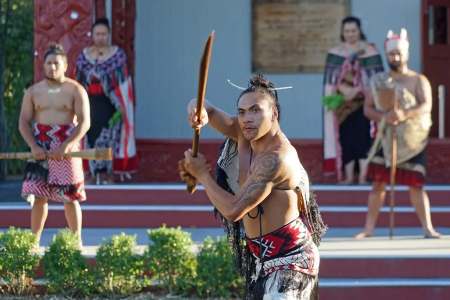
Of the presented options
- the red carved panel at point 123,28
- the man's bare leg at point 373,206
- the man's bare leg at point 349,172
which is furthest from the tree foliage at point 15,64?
the man's bare leg at point 373,206

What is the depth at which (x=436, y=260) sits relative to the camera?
31.8 ft

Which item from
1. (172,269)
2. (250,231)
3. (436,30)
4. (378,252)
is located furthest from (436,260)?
(436,30)

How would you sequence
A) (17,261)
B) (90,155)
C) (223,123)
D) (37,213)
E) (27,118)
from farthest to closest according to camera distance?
(37,213) → (27,118) → (17,261) → (90,155) → (223,123)

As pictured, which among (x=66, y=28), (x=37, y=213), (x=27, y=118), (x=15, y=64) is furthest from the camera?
(x=15, y=64)

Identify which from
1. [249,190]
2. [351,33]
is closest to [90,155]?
[249,190]

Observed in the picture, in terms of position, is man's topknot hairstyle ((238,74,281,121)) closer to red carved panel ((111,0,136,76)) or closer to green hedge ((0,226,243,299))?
green hedge ((0,226,243,299))

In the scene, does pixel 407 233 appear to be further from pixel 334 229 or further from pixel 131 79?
pixel 131 79

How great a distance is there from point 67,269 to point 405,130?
324 centimetres

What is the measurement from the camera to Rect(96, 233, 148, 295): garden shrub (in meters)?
9.15

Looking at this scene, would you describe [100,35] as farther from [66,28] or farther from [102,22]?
[66,28]

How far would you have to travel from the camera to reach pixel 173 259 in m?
9.13

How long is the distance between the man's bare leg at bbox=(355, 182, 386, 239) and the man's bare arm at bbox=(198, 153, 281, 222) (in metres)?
4.89

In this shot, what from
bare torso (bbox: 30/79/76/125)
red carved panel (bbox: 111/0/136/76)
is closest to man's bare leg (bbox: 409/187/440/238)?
bare torso (bbox: 30/79/76/125)

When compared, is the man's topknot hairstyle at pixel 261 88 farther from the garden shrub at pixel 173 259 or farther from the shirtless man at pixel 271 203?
the garden shrub at pixel 173 259
